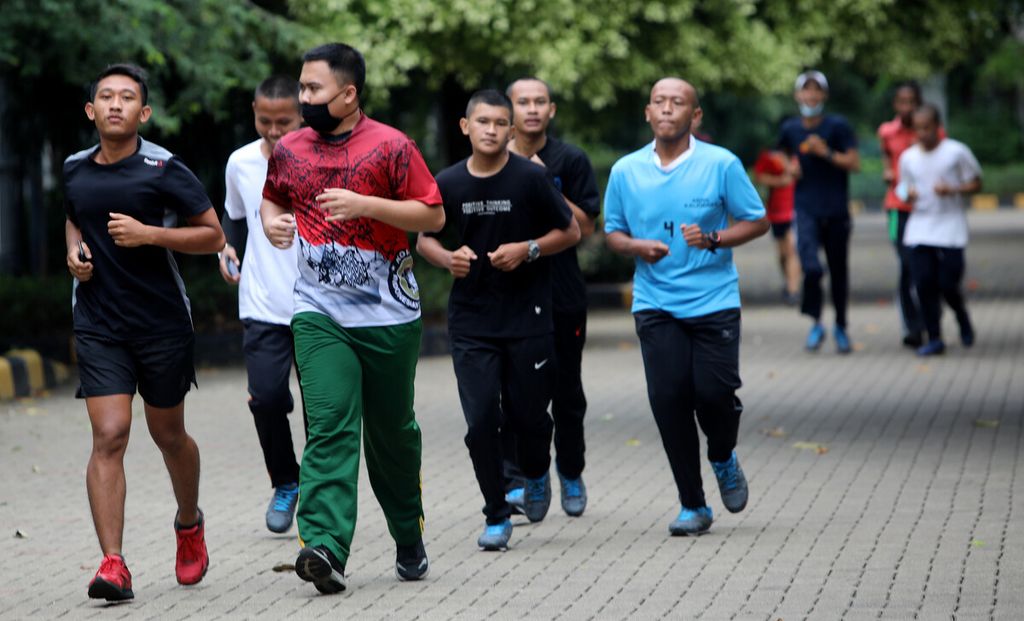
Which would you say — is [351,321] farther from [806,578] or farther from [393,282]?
[806,578]

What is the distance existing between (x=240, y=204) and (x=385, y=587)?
2.17 metres

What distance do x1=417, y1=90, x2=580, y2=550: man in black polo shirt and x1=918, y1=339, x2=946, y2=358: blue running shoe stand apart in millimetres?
7637

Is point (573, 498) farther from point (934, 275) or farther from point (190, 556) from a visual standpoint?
point (934, 275)

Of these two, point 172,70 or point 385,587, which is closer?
point 385,587

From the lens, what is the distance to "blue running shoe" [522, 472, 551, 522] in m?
7.90

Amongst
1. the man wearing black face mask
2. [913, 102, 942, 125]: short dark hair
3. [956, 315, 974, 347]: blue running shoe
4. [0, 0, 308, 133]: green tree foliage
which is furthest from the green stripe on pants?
[956, 315, 974, 347]: blue running shoe

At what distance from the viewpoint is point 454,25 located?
678 inches

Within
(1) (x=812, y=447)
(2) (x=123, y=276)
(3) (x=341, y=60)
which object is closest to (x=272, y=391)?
(2) (x=123, y=276)

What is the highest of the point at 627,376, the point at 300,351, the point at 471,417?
the point at 300,351

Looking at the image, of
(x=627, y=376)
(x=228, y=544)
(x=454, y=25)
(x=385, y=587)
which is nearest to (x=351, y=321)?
(x=385, y=587)

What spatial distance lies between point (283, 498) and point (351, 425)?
5.36 feet

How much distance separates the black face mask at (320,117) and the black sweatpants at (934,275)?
348 inches

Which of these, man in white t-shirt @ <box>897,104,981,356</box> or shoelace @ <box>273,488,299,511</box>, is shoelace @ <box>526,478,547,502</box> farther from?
man in white t-shirt @ <box>897,104,981,356</box>

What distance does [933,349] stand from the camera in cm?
1455
